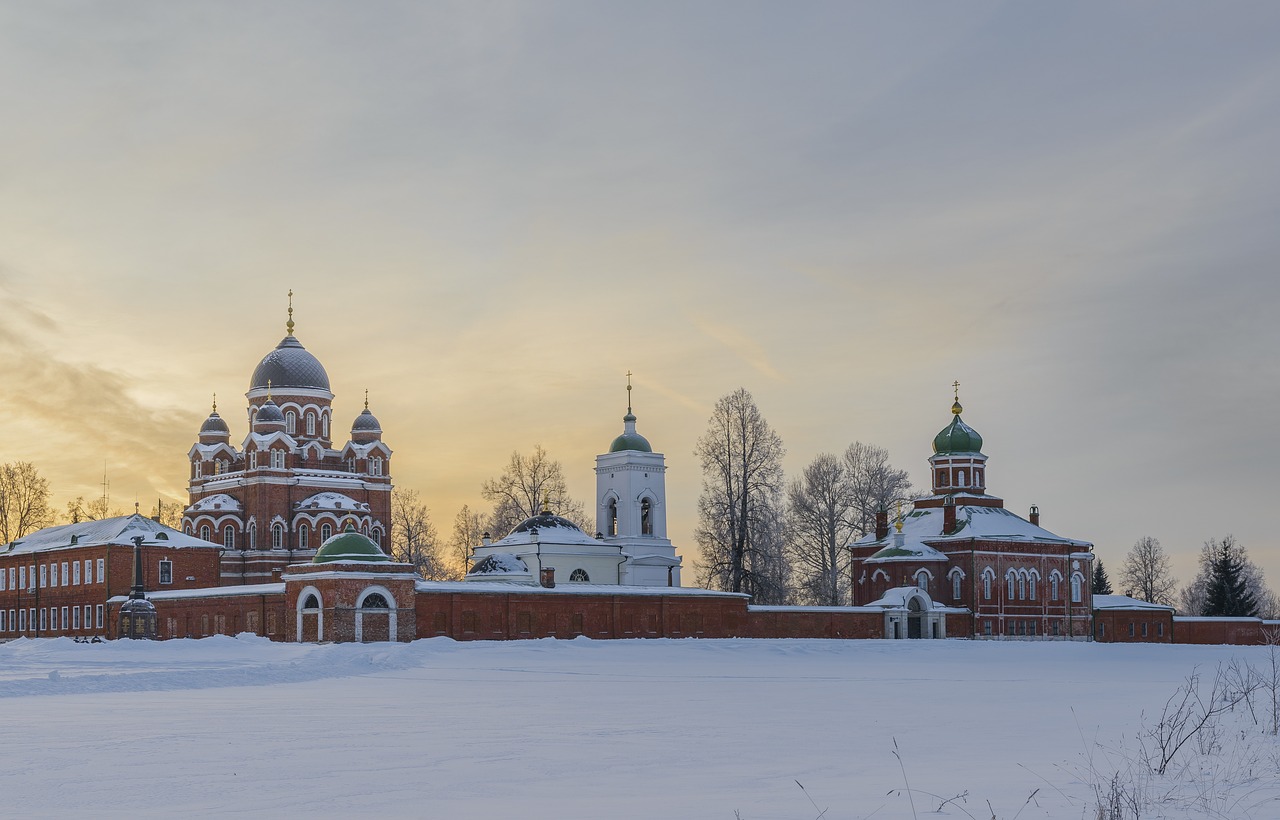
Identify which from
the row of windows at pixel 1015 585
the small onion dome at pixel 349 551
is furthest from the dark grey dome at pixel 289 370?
the row of windows at pixel 1015 585

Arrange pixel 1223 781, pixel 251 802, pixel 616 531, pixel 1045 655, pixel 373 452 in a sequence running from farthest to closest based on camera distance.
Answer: pixel 373 452
pixel 616 531
pixel 1045 655
pixel 1223 781
pixel 251 802

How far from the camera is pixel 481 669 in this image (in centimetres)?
3412

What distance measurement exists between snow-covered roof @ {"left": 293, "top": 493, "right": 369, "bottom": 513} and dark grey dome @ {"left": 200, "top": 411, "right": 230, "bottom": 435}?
21.5 ft

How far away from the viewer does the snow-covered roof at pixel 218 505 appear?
6531 centimetres

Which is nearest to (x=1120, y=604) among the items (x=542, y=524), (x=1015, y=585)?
(x=1015, y=585)

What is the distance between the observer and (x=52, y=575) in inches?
2522

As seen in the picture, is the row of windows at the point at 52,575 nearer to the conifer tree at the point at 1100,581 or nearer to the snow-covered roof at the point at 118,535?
the snow-covered roof at the point at 118,535

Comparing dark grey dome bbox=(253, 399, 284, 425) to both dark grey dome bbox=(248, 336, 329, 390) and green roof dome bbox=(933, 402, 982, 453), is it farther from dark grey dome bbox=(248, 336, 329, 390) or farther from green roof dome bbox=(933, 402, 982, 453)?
green roof dome bbox=(933, 402, 982, 453)

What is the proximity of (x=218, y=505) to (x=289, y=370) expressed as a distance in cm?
728

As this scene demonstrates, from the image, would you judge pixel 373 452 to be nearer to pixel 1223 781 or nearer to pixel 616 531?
pixel 616 531

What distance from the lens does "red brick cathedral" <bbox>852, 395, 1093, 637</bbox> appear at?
6291 centimetres

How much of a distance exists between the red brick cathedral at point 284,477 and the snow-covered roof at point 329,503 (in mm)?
45

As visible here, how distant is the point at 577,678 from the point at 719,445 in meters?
32.7

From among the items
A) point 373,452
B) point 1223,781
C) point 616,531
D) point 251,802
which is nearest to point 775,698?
point 1223,781
